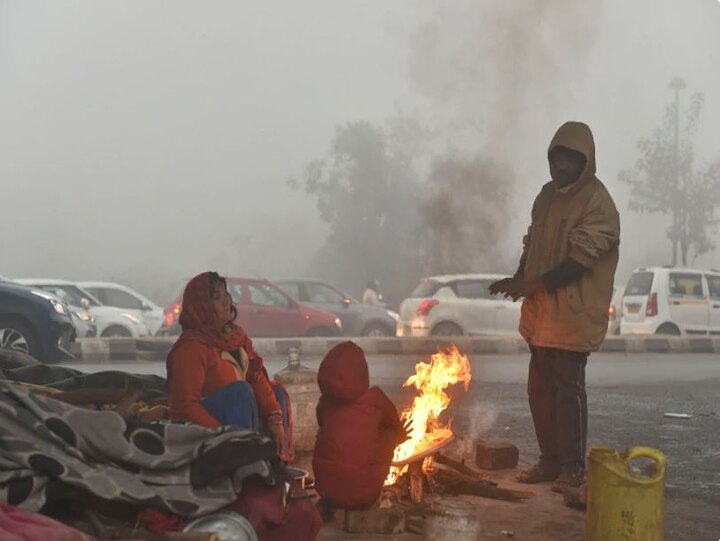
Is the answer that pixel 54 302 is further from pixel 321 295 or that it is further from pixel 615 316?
pixel 615 316

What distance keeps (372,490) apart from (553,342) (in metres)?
1.62

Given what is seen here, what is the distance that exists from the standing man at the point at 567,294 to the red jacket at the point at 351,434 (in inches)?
51.7

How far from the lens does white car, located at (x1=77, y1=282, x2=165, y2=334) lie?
20828 mm

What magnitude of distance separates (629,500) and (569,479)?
50.2 inches

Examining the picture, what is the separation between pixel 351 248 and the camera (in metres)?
31.6

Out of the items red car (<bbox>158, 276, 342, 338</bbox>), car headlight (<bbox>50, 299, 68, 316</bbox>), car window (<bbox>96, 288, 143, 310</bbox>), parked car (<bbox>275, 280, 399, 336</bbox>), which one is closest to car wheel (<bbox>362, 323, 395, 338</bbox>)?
parked car (<bbox>275, 280, 399, 336</bbox>)

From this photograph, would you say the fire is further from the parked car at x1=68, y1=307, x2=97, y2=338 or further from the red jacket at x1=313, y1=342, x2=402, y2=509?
the parked car at x1=68, y1=307, x2=97, y2=338

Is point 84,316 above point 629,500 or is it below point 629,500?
below

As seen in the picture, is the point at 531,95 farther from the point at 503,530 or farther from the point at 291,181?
the point at 291,181

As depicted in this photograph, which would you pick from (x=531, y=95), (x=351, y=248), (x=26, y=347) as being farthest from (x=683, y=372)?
(x=351, y=248)

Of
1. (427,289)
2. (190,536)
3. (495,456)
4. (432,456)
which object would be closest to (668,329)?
(427,289)

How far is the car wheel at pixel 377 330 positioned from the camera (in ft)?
64.2

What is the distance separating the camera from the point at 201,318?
4699mm

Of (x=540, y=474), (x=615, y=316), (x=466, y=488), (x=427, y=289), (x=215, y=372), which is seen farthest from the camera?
(x=615, y=316)
